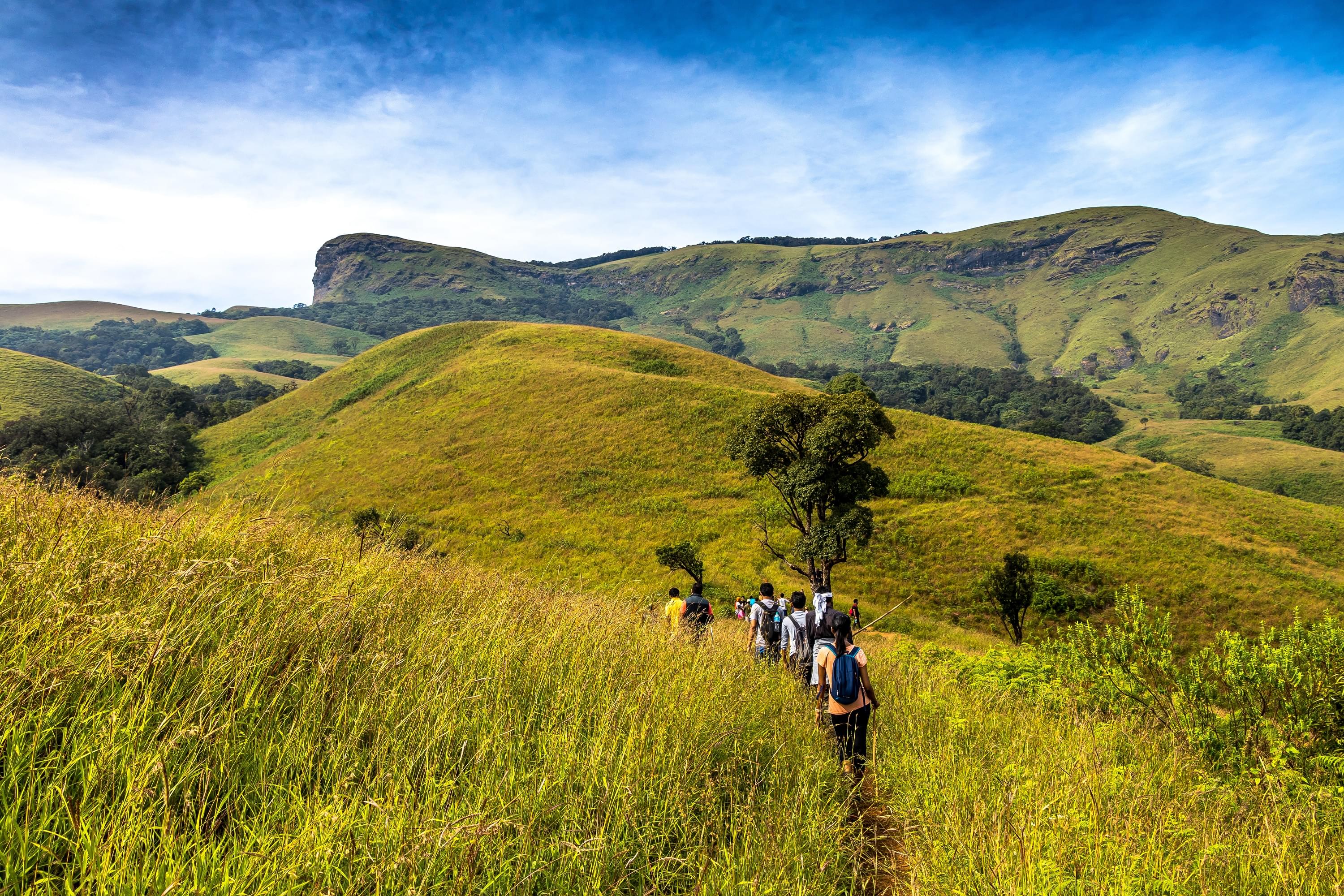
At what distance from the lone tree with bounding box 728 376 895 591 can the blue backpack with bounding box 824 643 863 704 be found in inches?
704

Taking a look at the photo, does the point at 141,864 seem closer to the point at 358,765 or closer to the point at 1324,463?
the point at 358,765

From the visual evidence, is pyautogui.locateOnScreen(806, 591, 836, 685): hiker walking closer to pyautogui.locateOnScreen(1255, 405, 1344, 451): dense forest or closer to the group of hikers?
the group of hikers

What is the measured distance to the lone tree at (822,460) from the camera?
2295 cm

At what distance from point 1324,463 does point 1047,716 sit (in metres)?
123

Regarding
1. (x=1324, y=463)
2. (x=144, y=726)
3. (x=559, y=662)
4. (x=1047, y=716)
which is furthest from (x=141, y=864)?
(x=1324, y=463)

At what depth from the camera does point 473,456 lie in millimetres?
49312

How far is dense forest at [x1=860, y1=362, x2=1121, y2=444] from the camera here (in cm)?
13288

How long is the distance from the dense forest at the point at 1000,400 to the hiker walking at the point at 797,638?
420ft

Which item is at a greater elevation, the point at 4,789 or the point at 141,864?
the point at 4,789

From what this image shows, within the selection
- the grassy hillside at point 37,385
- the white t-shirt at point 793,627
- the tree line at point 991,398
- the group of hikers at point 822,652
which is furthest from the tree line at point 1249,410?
the grassy hillside at point 37,385

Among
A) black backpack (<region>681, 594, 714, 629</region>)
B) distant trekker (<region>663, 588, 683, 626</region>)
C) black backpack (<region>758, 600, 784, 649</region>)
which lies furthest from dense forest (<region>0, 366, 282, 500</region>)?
black backpack (<region>758, 600, 784, 649</region>)

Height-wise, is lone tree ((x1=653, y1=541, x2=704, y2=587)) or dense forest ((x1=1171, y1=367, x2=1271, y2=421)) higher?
dense forest ((x1=1171, y1=367, x2=1271, y2=421))

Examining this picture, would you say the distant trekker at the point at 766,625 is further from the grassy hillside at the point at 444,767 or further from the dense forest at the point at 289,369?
the dense forest at the point at 289,369

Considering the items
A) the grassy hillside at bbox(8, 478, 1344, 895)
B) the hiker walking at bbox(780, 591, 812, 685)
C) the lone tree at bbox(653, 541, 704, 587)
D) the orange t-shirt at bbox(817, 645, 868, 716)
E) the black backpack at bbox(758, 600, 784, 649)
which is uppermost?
the grassy hillside at bbox(8, 478, 1344, 895)
